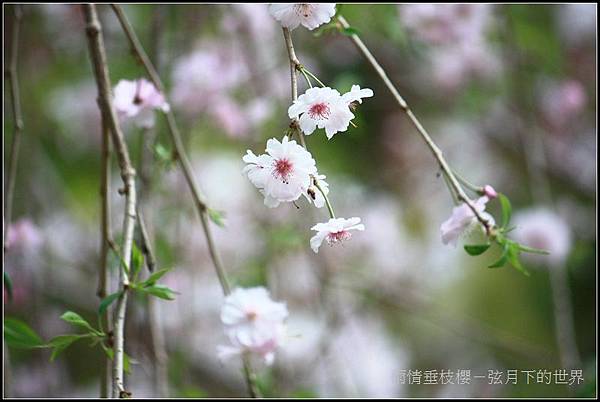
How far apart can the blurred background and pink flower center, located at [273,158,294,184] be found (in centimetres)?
21

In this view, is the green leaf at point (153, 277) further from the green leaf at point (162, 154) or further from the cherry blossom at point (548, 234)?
the cherry blossom at point (548, 234)

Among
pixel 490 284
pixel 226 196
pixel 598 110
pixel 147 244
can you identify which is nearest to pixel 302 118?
pixel 147 244

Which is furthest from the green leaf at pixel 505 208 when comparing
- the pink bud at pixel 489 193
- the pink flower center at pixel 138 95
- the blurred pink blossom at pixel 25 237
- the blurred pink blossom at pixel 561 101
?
the blurred pink blossom at pixel 561 101

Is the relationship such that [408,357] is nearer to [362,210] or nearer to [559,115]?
[362,210]

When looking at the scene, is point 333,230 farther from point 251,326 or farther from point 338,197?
point 338,197

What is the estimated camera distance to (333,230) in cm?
50

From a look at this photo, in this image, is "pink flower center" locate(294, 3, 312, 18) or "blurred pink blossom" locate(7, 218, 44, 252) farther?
"blurred pink blossom" locate(7, 218, 44, 252)

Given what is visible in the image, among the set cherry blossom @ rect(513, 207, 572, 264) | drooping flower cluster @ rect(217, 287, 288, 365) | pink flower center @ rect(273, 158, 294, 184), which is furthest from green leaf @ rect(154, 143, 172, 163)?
cherry blossom @ rect(513, 207, 572, 264)

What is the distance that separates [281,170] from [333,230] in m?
0.06

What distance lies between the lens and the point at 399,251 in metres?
2.07

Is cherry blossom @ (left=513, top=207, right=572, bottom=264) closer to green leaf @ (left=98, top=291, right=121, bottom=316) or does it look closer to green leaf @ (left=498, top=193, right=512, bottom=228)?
green leaf @ (left=498, top=193, right=512, bottom=228)

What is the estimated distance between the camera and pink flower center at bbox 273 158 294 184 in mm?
478

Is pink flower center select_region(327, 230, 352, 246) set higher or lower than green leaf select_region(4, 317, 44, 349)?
higher

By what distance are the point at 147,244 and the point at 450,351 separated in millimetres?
1712
